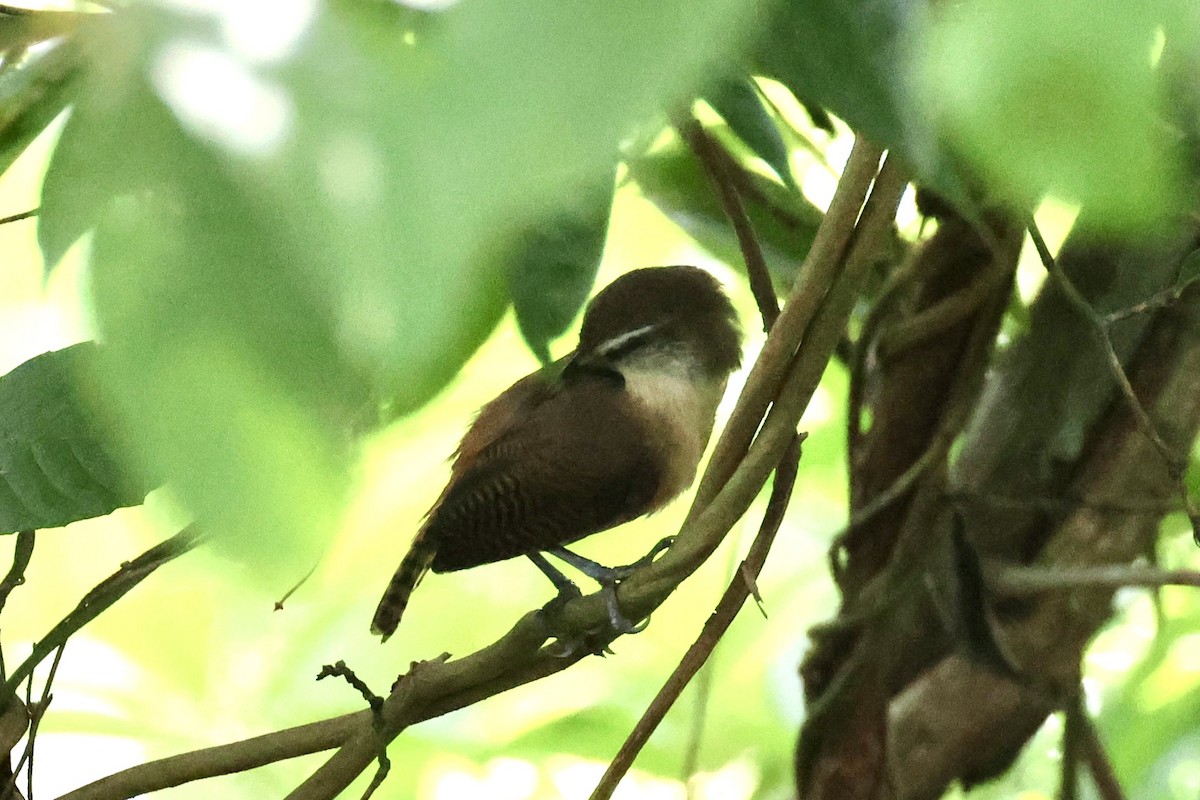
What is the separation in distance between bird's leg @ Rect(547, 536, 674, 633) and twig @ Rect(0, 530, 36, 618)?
0.81ft

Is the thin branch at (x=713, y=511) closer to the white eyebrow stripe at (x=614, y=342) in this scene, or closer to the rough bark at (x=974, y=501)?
the white eyebrow stripe at (x=614, y=342)

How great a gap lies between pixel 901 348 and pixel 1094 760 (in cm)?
27

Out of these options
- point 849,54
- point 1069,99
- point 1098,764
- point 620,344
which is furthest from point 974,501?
point 1069,99

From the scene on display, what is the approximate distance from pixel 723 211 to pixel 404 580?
0.94 ft

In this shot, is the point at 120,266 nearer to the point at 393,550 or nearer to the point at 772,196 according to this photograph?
the point at 393,550

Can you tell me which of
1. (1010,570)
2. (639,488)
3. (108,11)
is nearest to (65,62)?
(108,11)

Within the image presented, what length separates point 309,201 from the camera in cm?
14

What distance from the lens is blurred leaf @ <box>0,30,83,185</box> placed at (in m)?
Result: 0.33

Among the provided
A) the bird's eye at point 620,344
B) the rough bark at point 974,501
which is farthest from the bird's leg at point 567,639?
the rough bark at point 974,501

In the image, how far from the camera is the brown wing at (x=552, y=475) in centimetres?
54

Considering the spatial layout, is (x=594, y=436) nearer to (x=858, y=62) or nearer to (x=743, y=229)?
(x=743, y=229)

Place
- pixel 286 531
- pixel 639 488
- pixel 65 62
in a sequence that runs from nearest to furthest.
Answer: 1. pixel 286 531
2. pixel 65 62
3. pixel 639 488

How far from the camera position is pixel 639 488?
0.55m

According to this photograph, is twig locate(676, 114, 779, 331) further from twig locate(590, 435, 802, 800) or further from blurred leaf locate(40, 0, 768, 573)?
blurred leaf locate(40, 0, 768, 573)
